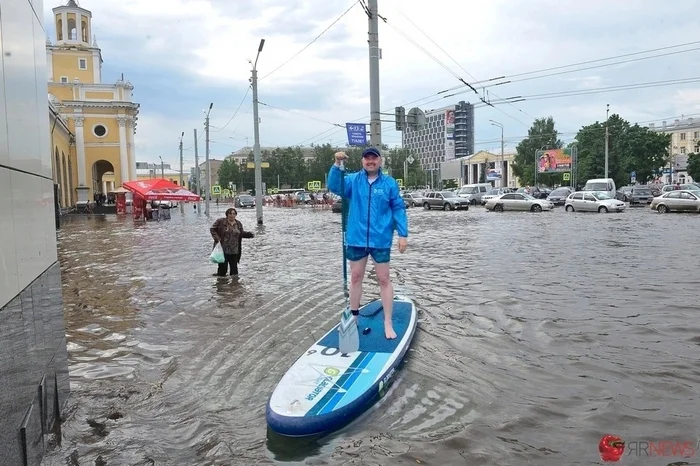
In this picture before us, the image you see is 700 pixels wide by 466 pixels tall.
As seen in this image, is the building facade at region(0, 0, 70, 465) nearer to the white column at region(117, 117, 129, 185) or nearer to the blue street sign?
the blue street sign

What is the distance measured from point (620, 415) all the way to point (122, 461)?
377cm

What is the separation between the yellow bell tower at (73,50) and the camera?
206ft

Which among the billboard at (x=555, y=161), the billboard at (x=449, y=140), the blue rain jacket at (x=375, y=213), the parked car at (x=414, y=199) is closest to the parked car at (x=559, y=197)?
the parked car at (x=414, y=199)

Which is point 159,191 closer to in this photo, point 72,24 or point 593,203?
A: point 593,203

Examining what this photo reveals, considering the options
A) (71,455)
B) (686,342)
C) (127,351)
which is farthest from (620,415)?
(127,351)

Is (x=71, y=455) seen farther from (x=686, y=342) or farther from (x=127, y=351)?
(x=686, y=342)

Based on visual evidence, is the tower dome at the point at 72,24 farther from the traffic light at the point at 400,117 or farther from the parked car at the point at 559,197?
the traffic light at the point at 400,117

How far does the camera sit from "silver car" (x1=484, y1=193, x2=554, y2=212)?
130 ft

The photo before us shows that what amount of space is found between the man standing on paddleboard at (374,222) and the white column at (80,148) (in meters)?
60.9

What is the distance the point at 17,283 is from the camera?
314cm

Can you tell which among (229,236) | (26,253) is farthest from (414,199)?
(26,253)

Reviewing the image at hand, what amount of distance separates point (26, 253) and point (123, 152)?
62.9m

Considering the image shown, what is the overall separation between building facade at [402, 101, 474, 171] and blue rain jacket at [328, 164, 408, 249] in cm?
15135

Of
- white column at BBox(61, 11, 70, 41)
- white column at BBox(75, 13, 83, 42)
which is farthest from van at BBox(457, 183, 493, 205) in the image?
white column at BBox(61, 11, 70, 41)
